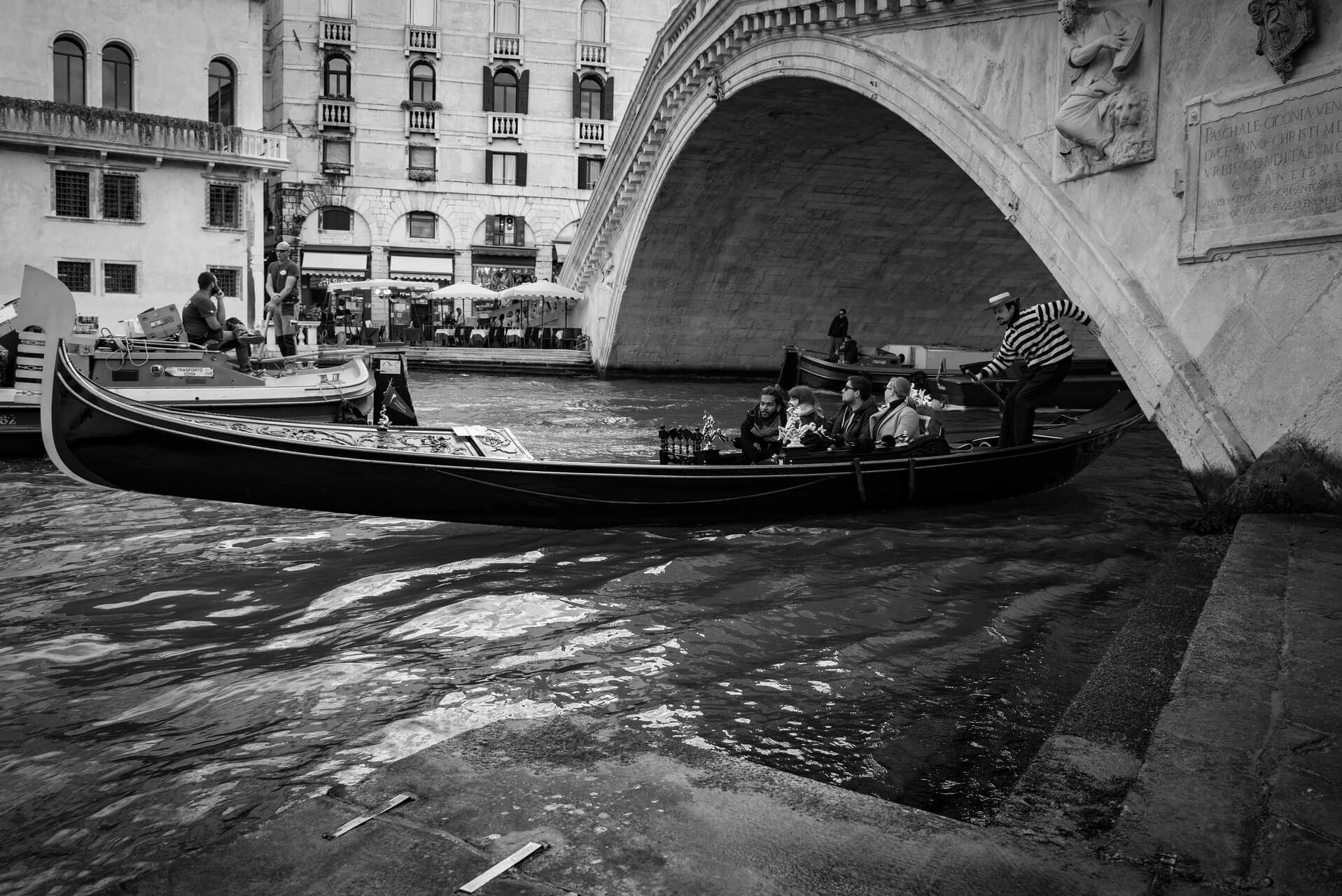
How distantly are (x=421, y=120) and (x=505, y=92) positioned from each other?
2.03m

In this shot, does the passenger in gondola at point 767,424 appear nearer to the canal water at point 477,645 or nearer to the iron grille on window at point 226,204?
the canal water at point 477,645

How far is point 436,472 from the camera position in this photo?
18.5ft

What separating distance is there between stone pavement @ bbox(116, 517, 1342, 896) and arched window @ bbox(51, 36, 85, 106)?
19271 mm

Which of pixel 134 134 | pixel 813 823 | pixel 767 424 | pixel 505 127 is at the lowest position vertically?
pixel 813 823

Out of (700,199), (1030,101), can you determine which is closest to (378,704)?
(1030,101)

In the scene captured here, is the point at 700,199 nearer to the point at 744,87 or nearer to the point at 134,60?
the point at 744,87

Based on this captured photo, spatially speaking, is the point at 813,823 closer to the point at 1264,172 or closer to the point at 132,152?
the point at 1264,172

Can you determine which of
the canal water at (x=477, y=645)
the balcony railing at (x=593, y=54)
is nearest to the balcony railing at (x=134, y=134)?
the balcony railing at (x=593, y=54)

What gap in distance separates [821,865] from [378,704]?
207 cm

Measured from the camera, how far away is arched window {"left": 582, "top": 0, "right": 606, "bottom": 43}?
2612 cm

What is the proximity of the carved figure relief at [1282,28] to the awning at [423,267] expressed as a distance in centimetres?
2191

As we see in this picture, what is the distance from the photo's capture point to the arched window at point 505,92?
25828mm

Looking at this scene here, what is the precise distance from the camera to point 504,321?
24.9 metres

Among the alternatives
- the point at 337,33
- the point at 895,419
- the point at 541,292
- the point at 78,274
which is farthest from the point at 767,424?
the point at 337,33
